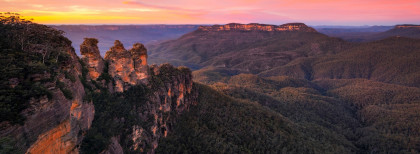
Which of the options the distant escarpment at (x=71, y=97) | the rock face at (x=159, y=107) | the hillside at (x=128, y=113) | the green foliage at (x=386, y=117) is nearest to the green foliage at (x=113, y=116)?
the distant escarpment at (x=71, y=97)

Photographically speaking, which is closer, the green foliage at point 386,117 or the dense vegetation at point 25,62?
the dense vegetation at point 25,62

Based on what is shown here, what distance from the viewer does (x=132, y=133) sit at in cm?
3206

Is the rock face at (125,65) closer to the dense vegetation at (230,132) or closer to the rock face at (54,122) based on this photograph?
the rock face at (54,122)

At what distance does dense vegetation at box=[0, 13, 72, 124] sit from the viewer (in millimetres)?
14625

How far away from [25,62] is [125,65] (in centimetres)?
1992

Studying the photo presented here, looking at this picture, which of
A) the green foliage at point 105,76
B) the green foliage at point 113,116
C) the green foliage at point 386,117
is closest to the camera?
the green foliage at point 113,116

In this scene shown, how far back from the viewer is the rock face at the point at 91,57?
31.2 m

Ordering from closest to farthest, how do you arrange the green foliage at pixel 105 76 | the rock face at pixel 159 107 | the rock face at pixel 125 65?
the green foliage at pixel 105 76, the rock face at pixel 159 107, the rock face at pixel 125 65

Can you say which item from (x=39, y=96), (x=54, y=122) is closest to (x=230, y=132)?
(x=54, y=122)

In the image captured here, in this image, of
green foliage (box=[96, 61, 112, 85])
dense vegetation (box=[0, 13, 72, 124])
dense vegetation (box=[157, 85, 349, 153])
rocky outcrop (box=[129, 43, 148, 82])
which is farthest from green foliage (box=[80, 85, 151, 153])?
dense vegetation (box=[157, 85, 349, 153])

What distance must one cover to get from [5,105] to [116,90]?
2134 cm

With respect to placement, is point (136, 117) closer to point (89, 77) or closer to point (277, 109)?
point (89, 77)

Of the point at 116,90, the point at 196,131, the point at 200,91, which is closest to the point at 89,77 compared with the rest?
the point at 116,90

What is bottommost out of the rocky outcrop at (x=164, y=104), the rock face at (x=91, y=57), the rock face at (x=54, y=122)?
the rocky outcrop at (x=164, y=104)
